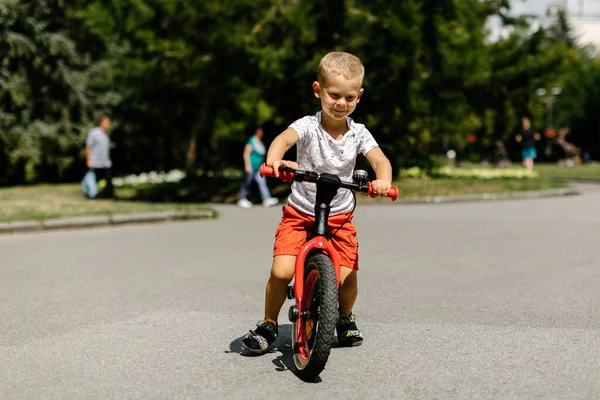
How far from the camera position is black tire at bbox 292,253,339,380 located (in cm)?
422

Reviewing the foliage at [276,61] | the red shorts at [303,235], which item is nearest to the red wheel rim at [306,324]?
the red shorts at [303,235]

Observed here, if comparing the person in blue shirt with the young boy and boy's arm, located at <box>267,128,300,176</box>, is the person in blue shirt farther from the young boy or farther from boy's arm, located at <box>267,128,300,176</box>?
boy's arm, located at <box>267,128,300,176</box>

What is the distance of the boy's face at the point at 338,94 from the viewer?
4.48 meters

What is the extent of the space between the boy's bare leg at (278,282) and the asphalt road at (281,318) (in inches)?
10.8

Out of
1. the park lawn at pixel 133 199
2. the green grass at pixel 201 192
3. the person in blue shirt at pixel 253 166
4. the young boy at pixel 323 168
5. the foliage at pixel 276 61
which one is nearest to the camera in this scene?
the young boy at pixel 323 168

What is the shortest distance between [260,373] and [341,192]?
106 cm

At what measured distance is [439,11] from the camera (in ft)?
59.2

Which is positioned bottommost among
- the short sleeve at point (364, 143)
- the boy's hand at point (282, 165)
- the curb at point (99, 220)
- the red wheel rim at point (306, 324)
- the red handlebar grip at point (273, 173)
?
the curb at point (99, 220)

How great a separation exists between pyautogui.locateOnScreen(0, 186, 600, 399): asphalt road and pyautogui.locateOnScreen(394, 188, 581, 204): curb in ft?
20.2

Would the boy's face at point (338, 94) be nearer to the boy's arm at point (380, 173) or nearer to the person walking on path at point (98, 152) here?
the boy's arm at point (380, 173)

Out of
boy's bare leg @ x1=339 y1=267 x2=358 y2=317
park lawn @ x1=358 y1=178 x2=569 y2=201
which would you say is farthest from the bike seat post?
park lawn @ x1=358 y1=178 x2=569 y2=201

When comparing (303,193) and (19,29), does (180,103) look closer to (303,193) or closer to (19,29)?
(19,29)

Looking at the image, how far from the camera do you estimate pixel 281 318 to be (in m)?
6.09

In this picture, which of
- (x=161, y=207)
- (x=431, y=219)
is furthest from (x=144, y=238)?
(x=431, y=219)
